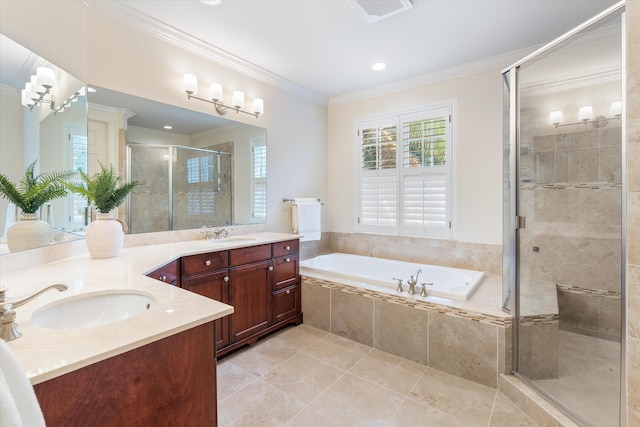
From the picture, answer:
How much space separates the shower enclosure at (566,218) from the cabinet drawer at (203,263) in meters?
2.03

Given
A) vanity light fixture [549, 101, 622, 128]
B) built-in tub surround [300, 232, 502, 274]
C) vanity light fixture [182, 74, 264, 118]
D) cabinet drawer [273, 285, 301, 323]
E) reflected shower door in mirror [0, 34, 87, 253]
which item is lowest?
cabinet drawer [273, 285, 301, 323]

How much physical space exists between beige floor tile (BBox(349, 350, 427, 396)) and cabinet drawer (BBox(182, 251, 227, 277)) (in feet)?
4.00

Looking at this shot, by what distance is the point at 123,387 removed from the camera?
0.78 metres

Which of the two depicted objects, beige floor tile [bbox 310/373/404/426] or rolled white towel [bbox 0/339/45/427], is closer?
rolled white towel [bbox 0/339/45/427]

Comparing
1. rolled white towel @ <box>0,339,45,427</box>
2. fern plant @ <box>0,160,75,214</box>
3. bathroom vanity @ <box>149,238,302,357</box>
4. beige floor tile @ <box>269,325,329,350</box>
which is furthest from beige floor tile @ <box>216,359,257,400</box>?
rolled white towel @ <box>0,339,45,427</box>

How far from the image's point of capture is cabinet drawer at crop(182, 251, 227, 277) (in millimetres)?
2037

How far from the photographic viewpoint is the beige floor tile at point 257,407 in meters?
1.66

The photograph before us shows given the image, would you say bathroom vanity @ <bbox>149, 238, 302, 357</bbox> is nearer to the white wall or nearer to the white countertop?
the white countertop

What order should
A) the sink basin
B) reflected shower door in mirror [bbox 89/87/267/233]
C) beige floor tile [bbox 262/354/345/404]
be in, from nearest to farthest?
the sink basin < beige floor tile [bbox 262/354/345/404] < reflected shower door in mirror [bbox 89/87/267/233]

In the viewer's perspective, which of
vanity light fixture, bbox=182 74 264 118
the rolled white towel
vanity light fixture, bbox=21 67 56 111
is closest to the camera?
the rolled white towel

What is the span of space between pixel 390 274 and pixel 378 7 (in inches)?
95.8

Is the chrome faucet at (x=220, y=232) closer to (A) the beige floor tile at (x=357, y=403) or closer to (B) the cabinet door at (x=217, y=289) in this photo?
(B) the cabinet door at (x=217, y=289)

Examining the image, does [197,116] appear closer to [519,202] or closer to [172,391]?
[172,391]

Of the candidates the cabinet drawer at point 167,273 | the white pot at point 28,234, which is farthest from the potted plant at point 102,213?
the cabinet drawer at point 167,273
